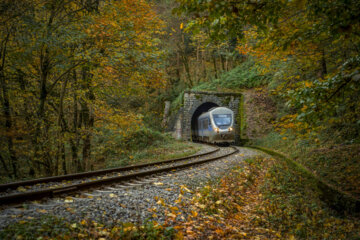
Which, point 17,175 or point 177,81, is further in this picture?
point 177,81

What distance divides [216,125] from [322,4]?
1493 centimetres

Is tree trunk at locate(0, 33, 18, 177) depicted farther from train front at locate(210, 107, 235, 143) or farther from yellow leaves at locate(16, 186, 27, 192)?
train front at locate(210, 107, 235, 143)

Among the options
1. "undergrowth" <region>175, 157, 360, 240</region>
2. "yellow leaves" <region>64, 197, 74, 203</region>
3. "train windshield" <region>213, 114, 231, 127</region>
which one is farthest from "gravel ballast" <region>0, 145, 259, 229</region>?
"train windshield" <region>213, 114, 231, 127</region>

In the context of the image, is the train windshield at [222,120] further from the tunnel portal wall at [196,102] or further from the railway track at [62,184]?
the railway track at [62,184]

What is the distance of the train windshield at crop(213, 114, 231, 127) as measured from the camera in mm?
17375

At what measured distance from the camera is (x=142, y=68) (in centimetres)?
812

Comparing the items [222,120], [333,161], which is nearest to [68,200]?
[333,161]

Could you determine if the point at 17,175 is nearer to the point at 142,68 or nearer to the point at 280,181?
the point at 142,68

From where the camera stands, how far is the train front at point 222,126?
1723 cm

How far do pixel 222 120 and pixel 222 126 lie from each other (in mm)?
532

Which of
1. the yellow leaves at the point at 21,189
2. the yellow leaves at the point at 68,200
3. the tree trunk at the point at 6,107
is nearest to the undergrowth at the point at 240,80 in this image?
the tree trunk at the point at 6,107

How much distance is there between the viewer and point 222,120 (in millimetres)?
17516

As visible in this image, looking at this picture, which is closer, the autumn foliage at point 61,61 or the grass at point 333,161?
the autumn foliage at point 61,61

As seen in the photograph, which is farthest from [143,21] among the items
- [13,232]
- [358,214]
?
[358,214]
